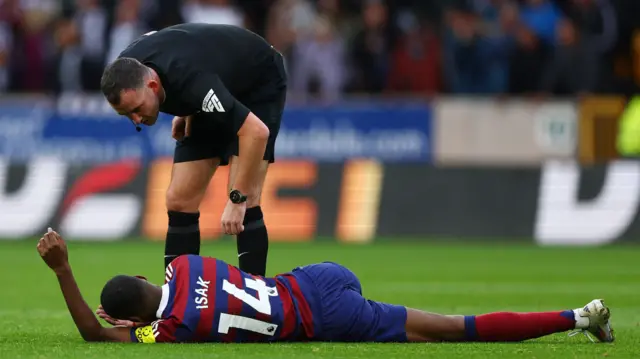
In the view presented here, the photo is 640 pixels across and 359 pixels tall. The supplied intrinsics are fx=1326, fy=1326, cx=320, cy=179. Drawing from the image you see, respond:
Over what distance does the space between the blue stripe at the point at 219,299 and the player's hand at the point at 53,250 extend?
2.56ft

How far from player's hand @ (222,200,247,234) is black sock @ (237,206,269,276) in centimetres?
74

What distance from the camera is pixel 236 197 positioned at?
748 centimetres

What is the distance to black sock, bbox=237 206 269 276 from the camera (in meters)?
8.24

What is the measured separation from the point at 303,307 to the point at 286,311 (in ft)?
0.34

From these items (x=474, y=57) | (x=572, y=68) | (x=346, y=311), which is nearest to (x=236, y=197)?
(x=346, y=311)

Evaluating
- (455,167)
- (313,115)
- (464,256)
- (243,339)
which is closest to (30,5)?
(313,115)

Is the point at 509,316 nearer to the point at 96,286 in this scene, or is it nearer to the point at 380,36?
the point at 96,286

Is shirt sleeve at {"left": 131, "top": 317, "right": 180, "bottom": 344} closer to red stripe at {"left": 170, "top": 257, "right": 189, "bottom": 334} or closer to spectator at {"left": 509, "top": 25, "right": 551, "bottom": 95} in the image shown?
red stripe at {"left": 170, "top": 257, "right": 189, "bottom": 334}

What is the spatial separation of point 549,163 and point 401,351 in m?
10.5

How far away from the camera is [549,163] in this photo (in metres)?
16.9

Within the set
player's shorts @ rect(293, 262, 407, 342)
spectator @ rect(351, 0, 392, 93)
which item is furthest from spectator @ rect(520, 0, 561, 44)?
player's shorts @ rect(293, 262, 407, 342)

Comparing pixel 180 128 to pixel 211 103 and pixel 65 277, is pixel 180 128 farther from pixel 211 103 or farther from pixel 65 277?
pixel 65 277

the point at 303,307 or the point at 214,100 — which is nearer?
the point at 303,307

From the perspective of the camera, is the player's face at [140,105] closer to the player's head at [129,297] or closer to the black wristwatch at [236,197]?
the black wristwatch at [236,197]
